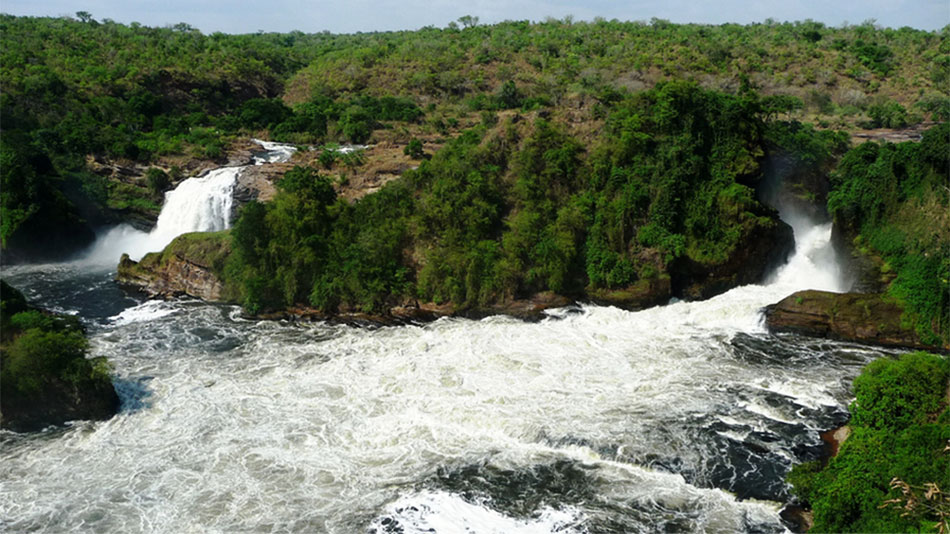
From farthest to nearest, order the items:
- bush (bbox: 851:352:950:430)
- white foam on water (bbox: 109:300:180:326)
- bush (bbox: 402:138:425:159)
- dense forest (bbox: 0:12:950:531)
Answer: bush (bbox: 402:138:425:159) → white foam on water (bbox: 109:300:180:326) → dense forest (bbox: 0:12:950:531) → bush (bbox: 851:352:950:430)

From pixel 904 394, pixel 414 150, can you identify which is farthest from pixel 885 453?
pixel 414 150

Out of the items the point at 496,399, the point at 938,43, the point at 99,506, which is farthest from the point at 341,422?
the point at 938,43

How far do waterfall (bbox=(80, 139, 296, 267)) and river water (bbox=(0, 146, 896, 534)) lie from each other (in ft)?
31.5

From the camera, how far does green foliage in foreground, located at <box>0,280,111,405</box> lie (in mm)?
20547

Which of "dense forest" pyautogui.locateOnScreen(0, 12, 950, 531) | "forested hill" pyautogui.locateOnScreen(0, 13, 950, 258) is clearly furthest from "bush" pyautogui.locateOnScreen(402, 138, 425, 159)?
"forested hill" pyautogui.locateOnScreen(0, 13, 950, 258)

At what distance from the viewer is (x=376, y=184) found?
3678 centimetres

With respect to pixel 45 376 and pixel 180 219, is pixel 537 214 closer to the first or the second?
pixel 45 376

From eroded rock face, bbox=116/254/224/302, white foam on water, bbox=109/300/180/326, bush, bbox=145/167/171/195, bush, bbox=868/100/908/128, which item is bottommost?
white foam on water, bbox=109/300/180/326

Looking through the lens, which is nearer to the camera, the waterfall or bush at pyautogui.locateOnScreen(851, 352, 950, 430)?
bush at pyautogui.locateOnScreen(851, 352, 950, 430)

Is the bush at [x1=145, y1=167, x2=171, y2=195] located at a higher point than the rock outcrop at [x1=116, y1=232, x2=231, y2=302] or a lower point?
higher

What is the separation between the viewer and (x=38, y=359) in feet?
67.6

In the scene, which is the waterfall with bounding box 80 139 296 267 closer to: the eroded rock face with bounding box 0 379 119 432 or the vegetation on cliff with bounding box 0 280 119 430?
the vegetation on cliff with bounding box 0 280 119 430

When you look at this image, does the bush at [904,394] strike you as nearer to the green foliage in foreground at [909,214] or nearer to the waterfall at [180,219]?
the green foliage in foreground at [909,214]

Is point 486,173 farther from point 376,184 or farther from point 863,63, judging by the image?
point 863,63
